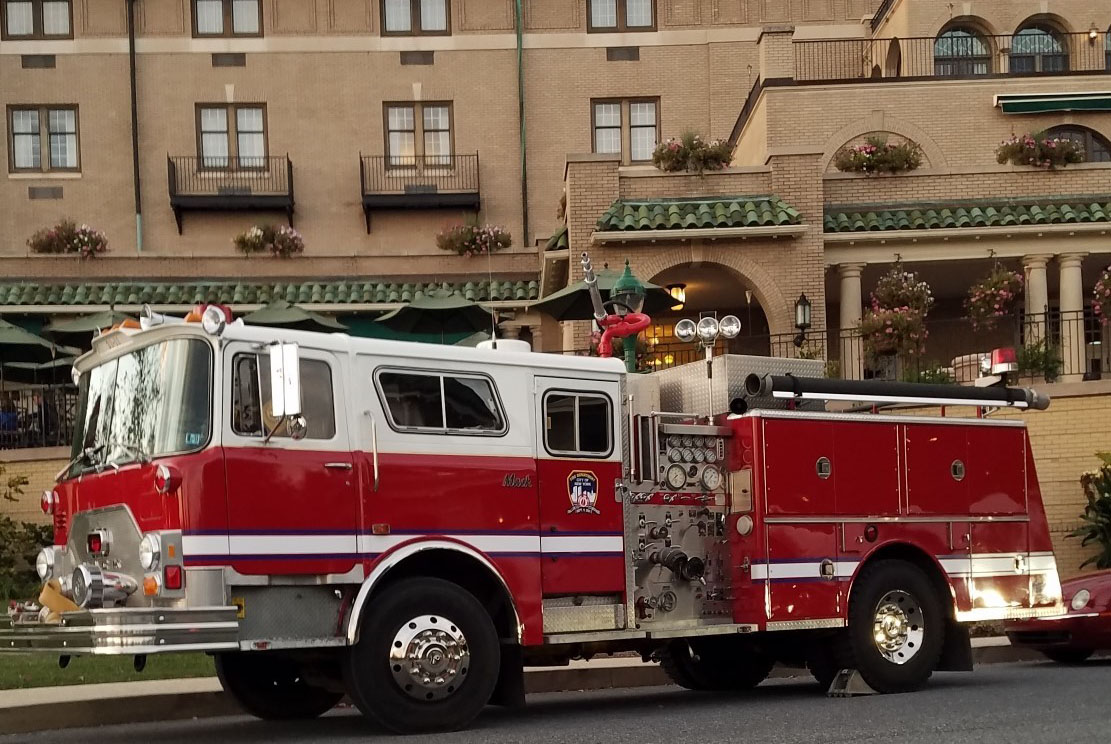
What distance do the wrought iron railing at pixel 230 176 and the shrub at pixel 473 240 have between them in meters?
4.93

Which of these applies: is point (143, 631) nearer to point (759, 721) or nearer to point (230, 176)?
point (759, 721)

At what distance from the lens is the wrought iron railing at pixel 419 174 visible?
120 ft

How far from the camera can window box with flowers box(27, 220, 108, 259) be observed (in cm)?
3212

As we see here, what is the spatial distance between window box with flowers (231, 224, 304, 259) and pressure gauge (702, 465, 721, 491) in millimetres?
23121

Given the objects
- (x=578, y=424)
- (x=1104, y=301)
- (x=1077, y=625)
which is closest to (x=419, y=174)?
(x=1104, y=301)

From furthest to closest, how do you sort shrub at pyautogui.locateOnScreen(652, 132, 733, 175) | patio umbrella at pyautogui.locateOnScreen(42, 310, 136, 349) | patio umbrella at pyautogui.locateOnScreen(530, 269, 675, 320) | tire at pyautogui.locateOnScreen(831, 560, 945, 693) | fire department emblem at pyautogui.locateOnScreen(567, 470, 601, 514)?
shrub at pyautogui.locateOnScreen(652, 132, 733, 175)
patio umbrella at pyautogui.locateOnScreen(42, 310, 136, 349)
patio umbrella at pyautogui.locateOnScreen(530, 269, 675, 320)
tire at pyautogui.locateOnScreen(831, 560, 945, 693)
fire department emblem at pyautogui.locateOnScreen(567, 470, 601, 514)

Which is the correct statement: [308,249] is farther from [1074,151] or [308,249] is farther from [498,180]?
[1074,151]

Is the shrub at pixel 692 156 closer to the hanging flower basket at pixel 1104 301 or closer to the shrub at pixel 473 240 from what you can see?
the hanging flower basket at pixel 1104 301

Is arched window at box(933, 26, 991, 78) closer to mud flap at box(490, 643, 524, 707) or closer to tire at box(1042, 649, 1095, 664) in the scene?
tire at box(1042, 649, 1095, 664)

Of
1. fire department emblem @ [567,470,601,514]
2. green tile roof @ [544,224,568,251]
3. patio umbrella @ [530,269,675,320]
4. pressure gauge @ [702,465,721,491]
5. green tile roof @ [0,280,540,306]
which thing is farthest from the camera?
green tile roof @ [0,280,540,306]

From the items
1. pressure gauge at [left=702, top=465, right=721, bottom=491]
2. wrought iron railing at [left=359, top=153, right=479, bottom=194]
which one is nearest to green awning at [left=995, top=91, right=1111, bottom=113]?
wrought iron railing at [left=359, top=153, right=479, bottom=194]

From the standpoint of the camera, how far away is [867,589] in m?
11.9

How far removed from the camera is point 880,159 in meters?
26.2

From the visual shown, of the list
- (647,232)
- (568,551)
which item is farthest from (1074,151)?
(568,551)
